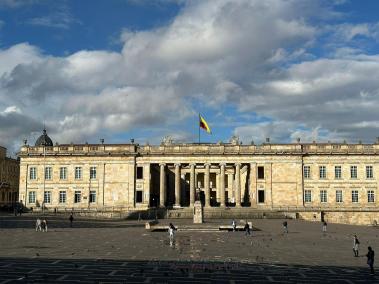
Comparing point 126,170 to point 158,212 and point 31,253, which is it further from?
point 31,253

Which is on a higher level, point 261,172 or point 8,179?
point 261,172

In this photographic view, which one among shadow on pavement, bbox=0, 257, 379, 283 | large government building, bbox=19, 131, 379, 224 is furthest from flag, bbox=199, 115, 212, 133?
shadow on pavement, bbox=0, 257, 379, 283

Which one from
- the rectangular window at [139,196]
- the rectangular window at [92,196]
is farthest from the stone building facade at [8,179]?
the rectangular window at [139,196]

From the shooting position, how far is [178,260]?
2694 centimetres

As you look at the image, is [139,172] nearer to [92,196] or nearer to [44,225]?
[92,196]

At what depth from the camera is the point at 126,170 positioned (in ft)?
282

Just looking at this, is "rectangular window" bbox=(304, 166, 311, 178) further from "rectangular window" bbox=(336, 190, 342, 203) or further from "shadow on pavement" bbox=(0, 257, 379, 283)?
"shadow on pavement" bbox=(0, 257, 379, 283)

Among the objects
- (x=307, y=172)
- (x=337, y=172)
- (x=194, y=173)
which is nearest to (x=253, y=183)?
(x=307, y=172)

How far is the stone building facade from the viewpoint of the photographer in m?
114

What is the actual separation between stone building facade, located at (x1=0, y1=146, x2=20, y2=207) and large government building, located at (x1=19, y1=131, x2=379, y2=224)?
96.4 feet

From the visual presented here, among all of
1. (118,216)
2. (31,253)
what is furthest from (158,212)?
(31,253)

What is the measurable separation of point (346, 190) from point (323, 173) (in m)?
4.77

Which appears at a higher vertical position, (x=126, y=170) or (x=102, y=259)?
(x=126, y=170)

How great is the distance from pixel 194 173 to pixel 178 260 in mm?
58402
